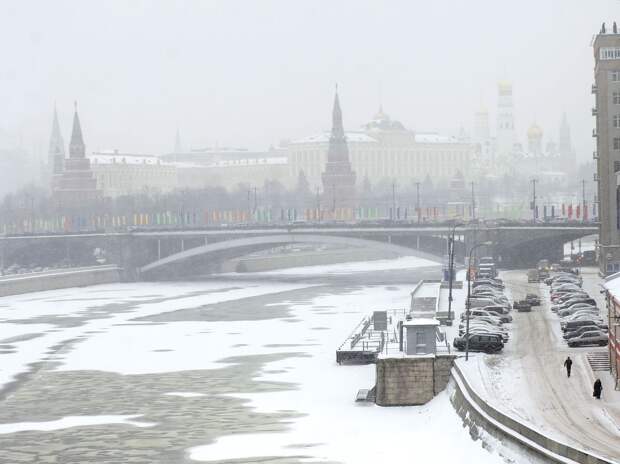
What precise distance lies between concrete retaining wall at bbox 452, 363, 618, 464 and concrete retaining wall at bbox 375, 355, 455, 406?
1.79 meters

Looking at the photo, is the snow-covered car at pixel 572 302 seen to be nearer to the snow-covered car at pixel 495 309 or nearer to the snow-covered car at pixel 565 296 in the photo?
the snow-covered car at pixel 565 296

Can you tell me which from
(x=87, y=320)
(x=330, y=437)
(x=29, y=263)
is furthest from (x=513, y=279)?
(x=29, y=263)

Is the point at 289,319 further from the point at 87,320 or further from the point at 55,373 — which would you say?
the point at 55,373

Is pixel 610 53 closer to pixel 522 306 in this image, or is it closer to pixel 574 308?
pixel 522 306

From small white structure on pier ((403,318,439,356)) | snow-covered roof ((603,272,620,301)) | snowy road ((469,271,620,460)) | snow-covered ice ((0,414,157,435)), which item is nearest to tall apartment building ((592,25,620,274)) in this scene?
snowy road ((469,271,620,460))

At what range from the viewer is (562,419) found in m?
39.9

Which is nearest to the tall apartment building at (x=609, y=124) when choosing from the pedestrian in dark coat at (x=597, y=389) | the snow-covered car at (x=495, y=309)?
the snow-covered car at (x=495, y=309)

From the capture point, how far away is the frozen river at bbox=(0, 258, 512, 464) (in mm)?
44562

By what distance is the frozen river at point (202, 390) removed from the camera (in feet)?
146

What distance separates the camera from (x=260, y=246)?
136250 mm

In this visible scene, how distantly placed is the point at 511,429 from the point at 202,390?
21445mm

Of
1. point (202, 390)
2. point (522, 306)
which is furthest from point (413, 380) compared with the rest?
point (522, 306)

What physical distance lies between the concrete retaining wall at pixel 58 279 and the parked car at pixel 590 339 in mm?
68602

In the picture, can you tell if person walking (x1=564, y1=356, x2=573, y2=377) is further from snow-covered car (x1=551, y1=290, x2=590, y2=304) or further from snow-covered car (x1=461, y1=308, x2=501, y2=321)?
snow-covered car (x1=551, y1=290, x2=590, y2=304)
